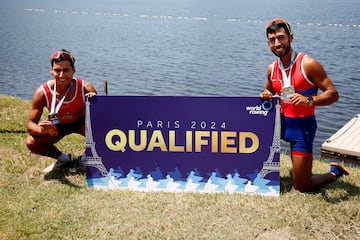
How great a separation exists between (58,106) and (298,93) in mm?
3428

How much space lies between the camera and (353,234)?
470 centimetres

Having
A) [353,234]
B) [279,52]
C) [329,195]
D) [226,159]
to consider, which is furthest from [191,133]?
[353,234]

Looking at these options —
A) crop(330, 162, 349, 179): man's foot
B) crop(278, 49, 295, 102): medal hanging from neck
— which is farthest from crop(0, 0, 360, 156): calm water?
crop(278, 49, 295, 102): medal hanging from neck

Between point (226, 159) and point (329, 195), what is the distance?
4.86ft

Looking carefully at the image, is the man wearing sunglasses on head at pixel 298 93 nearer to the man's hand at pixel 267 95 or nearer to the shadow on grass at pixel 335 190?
the man's hand at pixel 267 95

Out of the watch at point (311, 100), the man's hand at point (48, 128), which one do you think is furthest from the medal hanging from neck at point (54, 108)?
the watch at point (311, 100)

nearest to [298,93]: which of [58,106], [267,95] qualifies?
[267,95]

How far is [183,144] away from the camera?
583 cm

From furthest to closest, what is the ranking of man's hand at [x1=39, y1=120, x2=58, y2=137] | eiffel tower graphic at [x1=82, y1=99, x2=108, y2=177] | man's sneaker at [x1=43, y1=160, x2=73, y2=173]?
man's sneaker at [x1=43, y1=160, x2=73, y2=173] → eiffel tower graphic at [x1=82, y1=99, x2=108, y2=177] → man's hand at [x1=39, y1=120, x2=58, y2=137]

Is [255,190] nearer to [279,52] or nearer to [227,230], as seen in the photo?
[227,230]

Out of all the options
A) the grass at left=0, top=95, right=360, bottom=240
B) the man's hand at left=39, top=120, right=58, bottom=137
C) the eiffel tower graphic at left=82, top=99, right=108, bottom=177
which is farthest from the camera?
the eiffel tower graphic at left=82, top=99, right=108, bottom=177

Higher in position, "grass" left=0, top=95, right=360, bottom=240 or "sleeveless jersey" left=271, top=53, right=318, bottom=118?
"sleeveless jersey" left=271, top=53, right=318, bottom=118

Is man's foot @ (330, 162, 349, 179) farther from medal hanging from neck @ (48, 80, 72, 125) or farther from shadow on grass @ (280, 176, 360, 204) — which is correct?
medal hanging from neck @ (48, 80, 72, 125)

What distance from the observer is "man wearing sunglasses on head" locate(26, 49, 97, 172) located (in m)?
5.83
